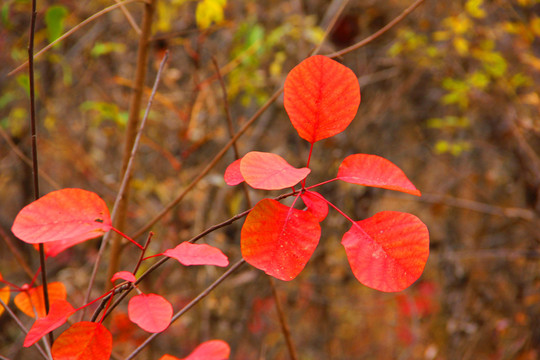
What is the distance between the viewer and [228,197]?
66.9 inches

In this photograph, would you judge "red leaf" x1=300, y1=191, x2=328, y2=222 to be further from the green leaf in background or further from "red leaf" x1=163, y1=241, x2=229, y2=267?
the green leaf in background

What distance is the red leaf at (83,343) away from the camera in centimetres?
40

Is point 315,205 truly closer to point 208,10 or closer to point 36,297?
point 36,297

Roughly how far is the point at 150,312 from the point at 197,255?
7 centimetres

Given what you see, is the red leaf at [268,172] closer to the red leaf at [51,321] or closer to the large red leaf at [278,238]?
the large red leaf at [278,238]

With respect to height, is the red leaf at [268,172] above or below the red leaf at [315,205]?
above

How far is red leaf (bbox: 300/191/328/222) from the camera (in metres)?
0.41

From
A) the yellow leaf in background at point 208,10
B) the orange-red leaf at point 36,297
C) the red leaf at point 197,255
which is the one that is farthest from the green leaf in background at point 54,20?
the red leaf at point 197,255

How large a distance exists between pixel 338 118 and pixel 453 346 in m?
1.58

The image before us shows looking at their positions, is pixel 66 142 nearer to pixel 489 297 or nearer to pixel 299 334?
pixel 299 334

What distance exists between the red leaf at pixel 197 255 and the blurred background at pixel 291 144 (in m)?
0.90

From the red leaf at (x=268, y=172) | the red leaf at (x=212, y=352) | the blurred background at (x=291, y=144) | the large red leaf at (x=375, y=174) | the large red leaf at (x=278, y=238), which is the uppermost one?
the red leaf at (x=268, y=172)

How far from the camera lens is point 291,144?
2.11 meters

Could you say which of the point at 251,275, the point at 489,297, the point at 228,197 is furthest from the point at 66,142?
the point at 489,297
